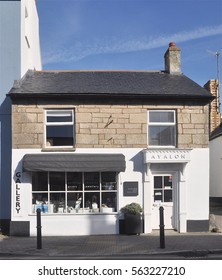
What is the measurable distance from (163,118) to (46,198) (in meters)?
4.78

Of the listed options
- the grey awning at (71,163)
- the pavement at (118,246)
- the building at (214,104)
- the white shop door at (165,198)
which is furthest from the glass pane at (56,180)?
the building at (214,104)

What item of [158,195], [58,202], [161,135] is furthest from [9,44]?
[158,195]

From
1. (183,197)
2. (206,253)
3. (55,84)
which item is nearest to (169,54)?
(55,84)

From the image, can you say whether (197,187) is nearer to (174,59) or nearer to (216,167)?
(174,59)

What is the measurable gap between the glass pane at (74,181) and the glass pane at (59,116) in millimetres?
1820

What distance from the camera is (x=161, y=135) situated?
1345cm

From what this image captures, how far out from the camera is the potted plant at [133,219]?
41.4 feet

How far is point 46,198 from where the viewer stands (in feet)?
43.0

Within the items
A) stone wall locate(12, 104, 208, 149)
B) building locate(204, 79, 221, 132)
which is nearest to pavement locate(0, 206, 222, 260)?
stone wall locate(12, 104, 208, 149)

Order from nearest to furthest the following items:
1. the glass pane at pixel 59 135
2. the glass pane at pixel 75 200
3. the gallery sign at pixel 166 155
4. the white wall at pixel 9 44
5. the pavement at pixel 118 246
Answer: the pavement at pixel 118 246, the gallery sign at pixel 166 155, the glass pane at pixel 75 200, the glass pane at pixel 59 135, the white wall at pixel 9 44

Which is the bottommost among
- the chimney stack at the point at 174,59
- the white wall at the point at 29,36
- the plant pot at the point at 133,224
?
the plant pot at the point at 133,224

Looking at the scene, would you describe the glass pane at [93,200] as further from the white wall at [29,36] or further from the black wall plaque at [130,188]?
the white wall at [29,36]

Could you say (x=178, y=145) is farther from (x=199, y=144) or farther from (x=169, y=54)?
(x=169, y=54)

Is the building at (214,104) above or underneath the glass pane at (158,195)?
above
